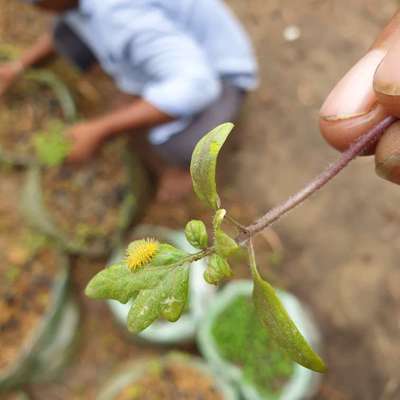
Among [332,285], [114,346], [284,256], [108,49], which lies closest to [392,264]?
A: [332,285]

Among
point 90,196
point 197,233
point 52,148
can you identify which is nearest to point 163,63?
point 52,148

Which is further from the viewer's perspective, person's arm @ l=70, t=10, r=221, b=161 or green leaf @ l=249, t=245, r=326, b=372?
person's arm @ l=70, t=10, r=221, b=161

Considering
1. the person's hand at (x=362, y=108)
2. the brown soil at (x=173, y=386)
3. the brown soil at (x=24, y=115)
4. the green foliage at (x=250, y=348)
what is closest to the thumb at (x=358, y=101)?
the person's hand at (x=362, y=108)

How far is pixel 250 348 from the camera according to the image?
1858mm

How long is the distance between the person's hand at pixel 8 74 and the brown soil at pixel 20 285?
0.52 meters

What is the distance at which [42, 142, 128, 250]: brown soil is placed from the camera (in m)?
2.15

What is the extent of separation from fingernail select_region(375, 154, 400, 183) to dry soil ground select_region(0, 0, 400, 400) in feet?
4.23

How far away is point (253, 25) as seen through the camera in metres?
2.57

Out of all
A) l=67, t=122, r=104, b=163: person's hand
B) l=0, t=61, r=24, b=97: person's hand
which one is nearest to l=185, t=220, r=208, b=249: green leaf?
l=67, t=122, r=104, b=163: person's hand

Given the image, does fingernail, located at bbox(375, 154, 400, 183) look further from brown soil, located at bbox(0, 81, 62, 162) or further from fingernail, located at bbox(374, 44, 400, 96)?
brown soil, located at bbox(0, 81, 62, 162)

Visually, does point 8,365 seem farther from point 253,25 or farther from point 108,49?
point 253,25

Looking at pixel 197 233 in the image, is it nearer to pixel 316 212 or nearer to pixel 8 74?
pixel 316 212

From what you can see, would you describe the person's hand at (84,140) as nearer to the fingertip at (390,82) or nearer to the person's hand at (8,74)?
the person's hand at (8,74)

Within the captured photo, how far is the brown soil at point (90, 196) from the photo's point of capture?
2.15 meters
